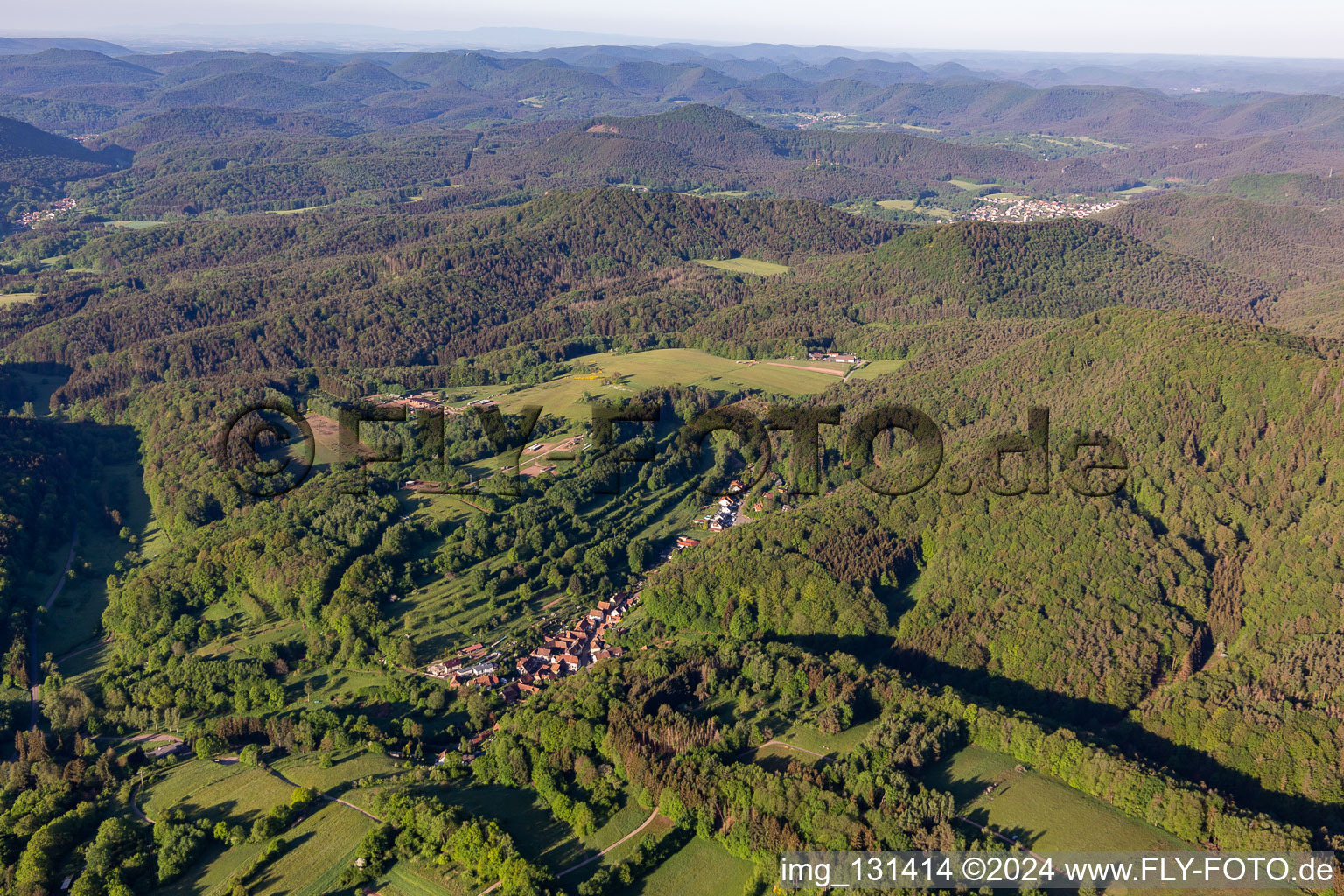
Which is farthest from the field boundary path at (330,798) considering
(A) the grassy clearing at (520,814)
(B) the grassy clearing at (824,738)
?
(B) the grassy clearing at (824,738)

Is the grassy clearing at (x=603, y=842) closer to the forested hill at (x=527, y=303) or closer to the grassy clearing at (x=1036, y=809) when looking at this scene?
the grassy clearing at (x=1036, y=809)

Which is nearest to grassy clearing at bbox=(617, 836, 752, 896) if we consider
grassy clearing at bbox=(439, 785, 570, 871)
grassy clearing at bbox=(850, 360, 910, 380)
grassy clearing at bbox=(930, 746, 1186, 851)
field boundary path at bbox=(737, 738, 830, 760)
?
grassy clearing at bbox=(439, 785, 570, 871)

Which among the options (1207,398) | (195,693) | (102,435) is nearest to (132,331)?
(102,435)

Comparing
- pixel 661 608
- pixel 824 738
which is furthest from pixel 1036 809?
pixel 661 608

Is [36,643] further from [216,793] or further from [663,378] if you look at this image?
[663,378]

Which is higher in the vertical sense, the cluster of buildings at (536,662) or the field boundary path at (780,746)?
the field boundary path at (780,746)

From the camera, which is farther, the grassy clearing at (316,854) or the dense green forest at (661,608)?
the dense green forest at (661,608)
